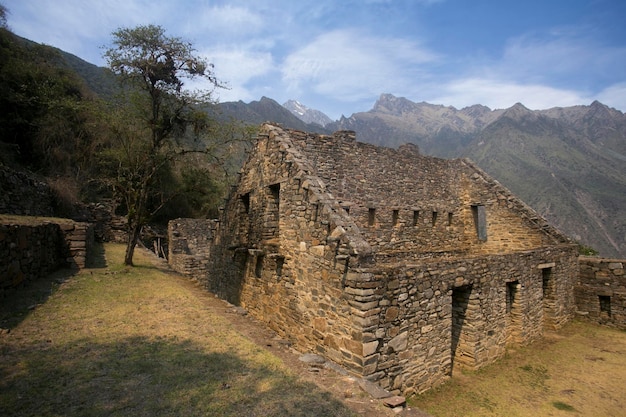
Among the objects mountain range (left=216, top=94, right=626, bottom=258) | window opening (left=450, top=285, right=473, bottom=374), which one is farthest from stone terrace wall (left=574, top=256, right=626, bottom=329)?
mountain range (left=216, top=94, right=626, bottom=258)

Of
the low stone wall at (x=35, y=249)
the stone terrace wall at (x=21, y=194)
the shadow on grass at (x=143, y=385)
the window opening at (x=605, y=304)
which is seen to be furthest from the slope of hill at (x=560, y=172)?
the stone terrace wall at (x=21, y=194)

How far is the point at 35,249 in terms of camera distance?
338 inches

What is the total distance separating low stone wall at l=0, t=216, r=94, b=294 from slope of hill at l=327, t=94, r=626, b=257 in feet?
151

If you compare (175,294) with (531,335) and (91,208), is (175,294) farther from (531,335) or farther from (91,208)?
(91,208)

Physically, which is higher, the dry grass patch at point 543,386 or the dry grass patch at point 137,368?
the dry grass patch at point 137,368

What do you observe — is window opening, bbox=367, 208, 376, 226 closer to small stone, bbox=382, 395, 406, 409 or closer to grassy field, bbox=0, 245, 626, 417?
grassy field, bbox=0, 245, 626, 417

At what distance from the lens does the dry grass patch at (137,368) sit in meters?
4.10

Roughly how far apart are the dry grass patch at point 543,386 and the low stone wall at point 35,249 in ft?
31.0

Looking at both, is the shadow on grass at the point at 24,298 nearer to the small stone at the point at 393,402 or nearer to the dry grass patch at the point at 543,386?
the small stone at the point at 393,402

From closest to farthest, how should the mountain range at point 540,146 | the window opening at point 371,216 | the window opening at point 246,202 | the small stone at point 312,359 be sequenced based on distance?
the small stone at point 312,359
the window opening at point 246,202
the window opening at point 371,216
the mountain range at point 540,146

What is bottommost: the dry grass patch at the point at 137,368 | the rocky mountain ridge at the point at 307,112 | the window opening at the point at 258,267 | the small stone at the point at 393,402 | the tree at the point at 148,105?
the small stone at the point at 393,402

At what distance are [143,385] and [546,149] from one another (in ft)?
254

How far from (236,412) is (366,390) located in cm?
209

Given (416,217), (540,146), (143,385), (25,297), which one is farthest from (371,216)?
(540,146)
